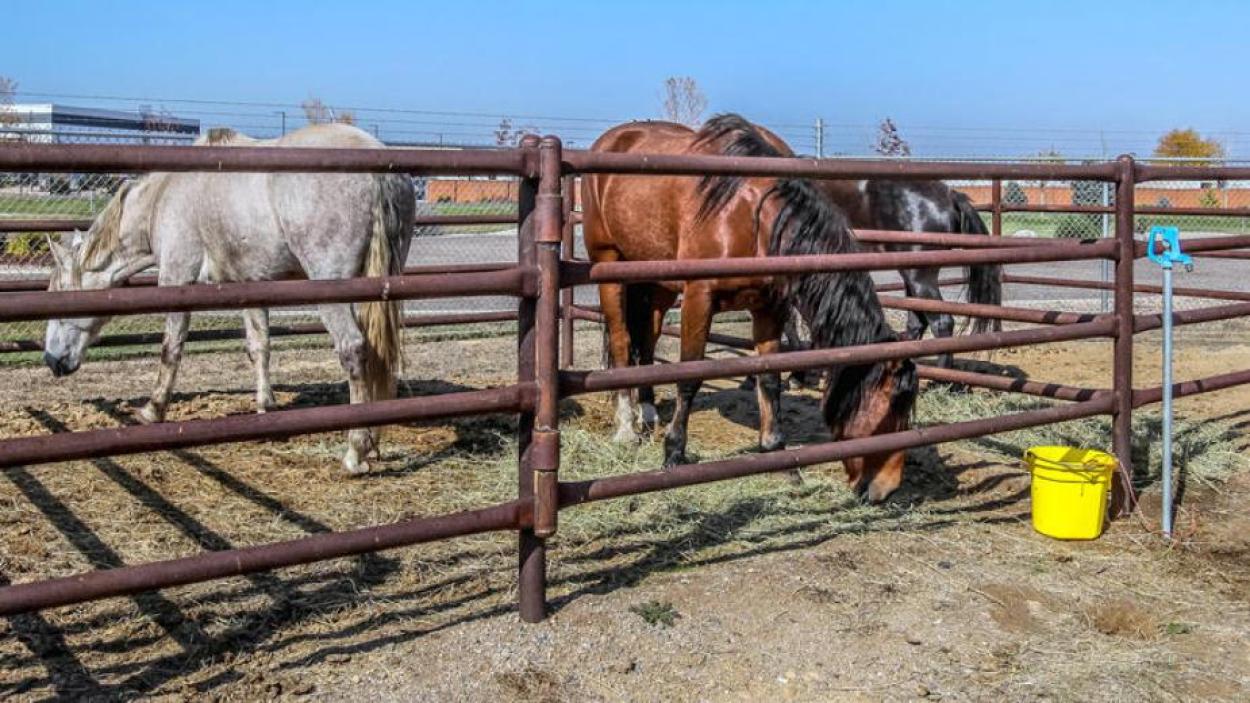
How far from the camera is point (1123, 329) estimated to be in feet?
15.5

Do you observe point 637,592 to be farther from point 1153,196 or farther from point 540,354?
point 1153,196

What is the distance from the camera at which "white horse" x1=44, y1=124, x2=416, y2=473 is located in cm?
545

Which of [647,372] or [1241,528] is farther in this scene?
[1241,528]

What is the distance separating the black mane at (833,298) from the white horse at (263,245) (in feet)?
5.86

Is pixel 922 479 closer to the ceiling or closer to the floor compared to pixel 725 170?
closer to the floor

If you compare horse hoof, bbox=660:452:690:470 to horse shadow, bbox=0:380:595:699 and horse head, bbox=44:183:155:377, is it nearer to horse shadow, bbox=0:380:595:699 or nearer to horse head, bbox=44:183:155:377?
horse shadow, bbox=0:380:595:699

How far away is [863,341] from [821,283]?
0.29 meters

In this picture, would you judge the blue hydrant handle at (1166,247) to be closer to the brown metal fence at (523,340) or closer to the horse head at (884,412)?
the brown metal fence at (523,340)

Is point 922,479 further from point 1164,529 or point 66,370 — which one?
point 66,370

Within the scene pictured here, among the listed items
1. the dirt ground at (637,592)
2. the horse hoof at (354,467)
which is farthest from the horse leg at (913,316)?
the horse hoof at (354,467)

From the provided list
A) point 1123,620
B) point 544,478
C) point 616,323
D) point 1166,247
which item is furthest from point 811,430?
point 544,478

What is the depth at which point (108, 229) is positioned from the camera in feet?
21.1

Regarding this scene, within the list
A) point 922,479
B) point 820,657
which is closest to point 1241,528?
point 922,479

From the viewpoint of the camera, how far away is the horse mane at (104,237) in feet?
21.0
